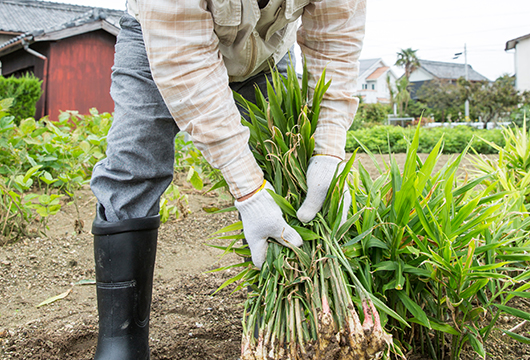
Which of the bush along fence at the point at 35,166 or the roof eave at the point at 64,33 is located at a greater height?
the roof eave at the point at 64,33

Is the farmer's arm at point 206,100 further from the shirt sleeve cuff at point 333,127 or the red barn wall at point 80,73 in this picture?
the red barn wall at point 80,73

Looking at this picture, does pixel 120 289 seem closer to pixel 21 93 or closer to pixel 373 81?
pixel 21 93

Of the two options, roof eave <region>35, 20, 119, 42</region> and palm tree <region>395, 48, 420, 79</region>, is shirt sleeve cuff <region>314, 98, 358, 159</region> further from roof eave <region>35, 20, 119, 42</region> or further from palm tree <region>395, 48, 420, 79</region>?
palm tree <region>395, 48, 420, 79</region>

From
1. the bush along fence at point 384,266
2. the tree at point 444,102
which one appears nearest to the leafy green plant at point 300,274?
the bush along fence at point 384,266

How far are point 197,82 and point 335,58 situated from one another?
0.51 metres

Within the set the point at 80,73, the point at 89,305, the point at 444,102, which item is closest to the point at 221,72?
the point at 89,305

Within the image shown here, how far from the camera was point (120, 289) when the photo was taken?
1.34 meters

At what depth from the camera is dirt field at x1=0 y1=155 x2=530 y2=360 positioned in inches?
58.0

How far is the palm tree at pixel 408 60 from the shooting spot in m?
51.7

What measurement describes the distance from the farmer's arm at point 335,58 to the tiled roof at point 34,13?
18.6 m

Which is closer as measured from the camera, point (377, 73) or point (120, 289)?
point (120, 289)

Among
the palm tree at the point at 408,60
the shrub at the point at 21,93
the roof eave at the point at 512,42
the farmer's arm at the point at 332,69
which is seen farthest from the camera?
the palm tree at the point at 408,60

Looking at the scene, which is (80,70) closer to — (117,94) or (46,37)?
(46,37)

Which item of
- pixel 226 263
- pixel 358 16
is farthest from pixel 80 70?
pixel 358 16
